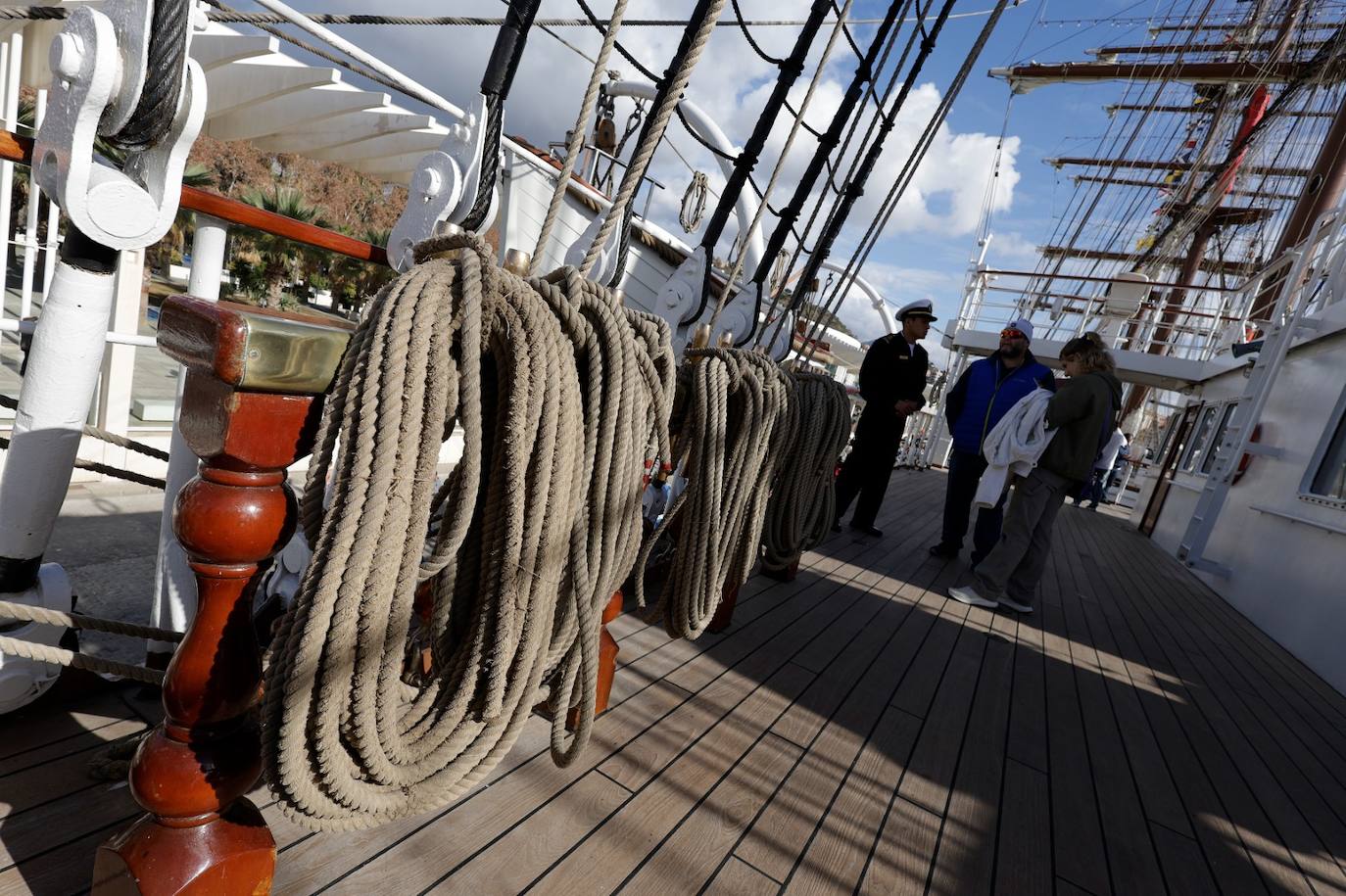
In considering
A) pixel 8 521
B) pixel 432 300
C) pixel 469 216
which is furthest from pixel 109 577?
pixel 432 300

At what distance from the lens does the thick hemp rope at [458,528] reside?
796mm

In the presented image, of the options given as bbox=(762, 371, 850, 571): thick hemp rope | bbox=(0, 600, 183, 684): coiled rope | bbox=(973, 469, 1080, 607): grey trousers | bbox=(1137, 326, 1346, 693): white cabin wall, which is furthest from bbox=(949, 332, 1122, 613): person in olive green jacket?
bbox=(0, 600, 183, 684): coiled rope

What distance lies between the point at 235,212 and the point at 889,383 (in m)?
3.63

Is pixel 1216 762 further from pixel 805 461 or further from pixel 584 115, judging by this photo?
pixel 584 115

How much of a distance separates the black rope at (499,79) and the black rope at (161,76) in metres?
0.83

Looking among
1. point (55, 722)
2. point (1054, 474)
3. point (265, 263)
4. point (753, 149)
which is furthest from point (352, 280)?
point (55, 722)

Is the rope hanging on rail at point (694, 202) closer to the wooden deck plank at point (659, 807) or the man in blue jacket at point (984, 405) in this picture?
the man in blue jacket at point (984, 405)

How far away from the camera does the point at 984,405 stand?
13.1ft

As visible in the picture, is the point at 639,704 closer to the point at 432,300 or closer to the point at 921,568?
the point at 432,300

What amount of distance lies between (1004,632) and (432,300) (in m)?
3.06

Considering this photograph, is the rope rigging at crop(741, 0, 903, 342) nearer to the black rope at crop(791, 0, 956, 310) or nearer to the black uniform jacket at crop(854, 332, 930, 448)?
the black rope at crop(791, 0, 956, 310)

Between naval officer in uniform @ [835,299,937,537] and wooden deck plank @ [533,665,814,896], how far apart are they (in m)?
2.62

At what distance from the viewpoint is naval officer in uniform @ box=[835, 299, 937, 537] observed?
13.8ft

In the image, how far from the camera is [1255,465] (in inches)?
226
